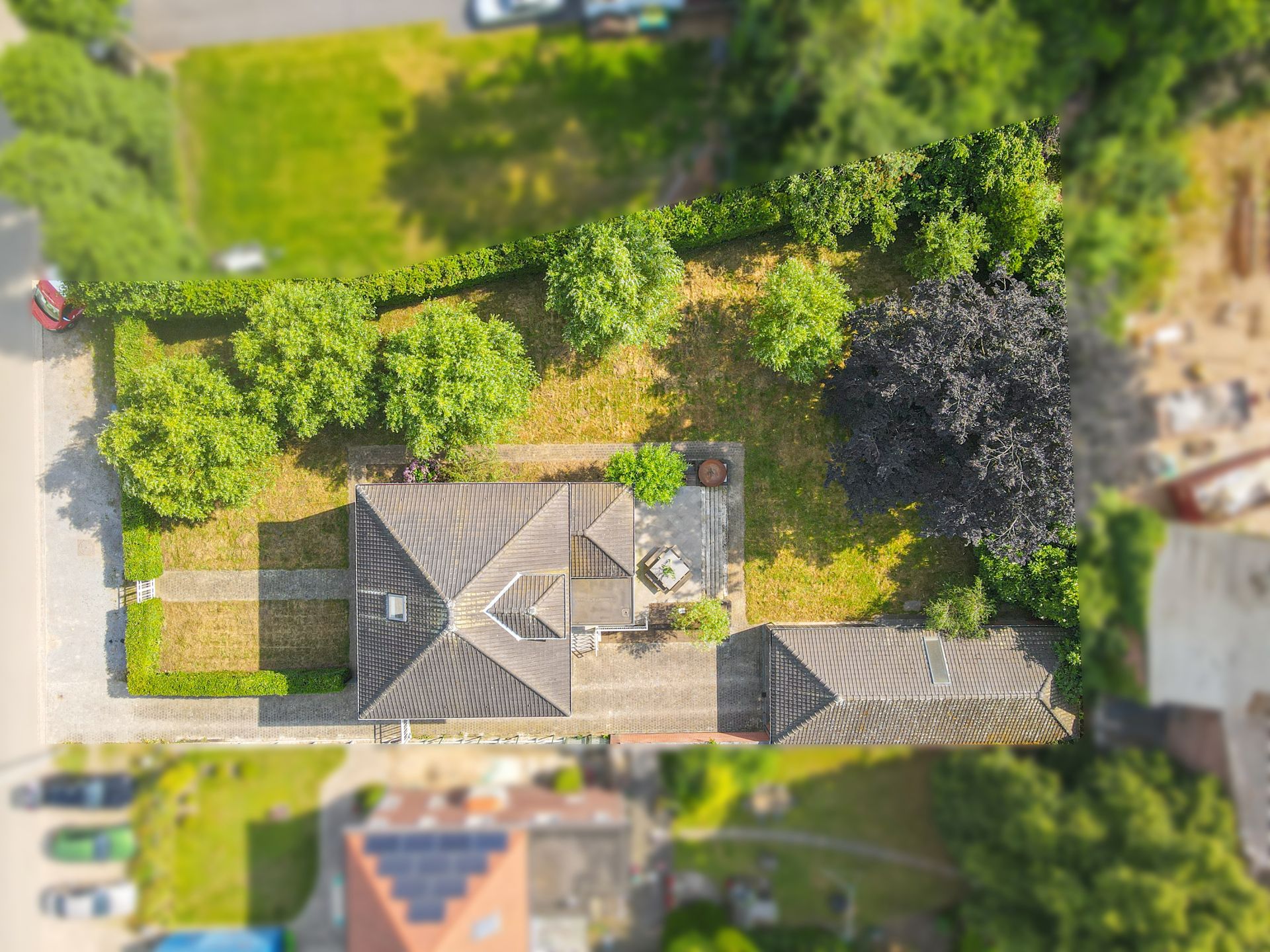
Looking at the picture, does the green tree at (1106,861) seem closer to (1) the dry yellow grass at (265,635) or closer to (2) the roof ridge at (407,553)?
(2) the roof ridge at (407,553)

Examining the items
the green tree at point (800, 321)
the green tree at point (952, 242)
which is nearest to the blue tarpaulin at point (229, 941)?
the green tree at point (800, 321)

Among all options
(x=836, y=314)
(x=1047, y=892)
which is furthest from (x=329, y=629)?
(x=1047, y=892)

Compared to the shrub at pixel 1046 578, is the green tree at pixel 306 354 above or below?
above

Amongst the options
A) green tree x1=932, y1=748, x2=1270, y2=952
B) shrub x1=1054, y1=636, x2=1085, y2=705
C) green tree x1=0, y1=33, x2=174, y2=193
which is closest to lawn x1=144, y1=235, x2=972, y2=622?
shrub x1=1054, y1=636, x2=1085, y2=705

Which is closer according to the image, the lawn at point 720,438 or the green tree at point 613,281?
the green tree at point 613,281

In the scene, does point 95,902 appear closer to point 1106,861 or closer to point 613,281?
point 613,281
